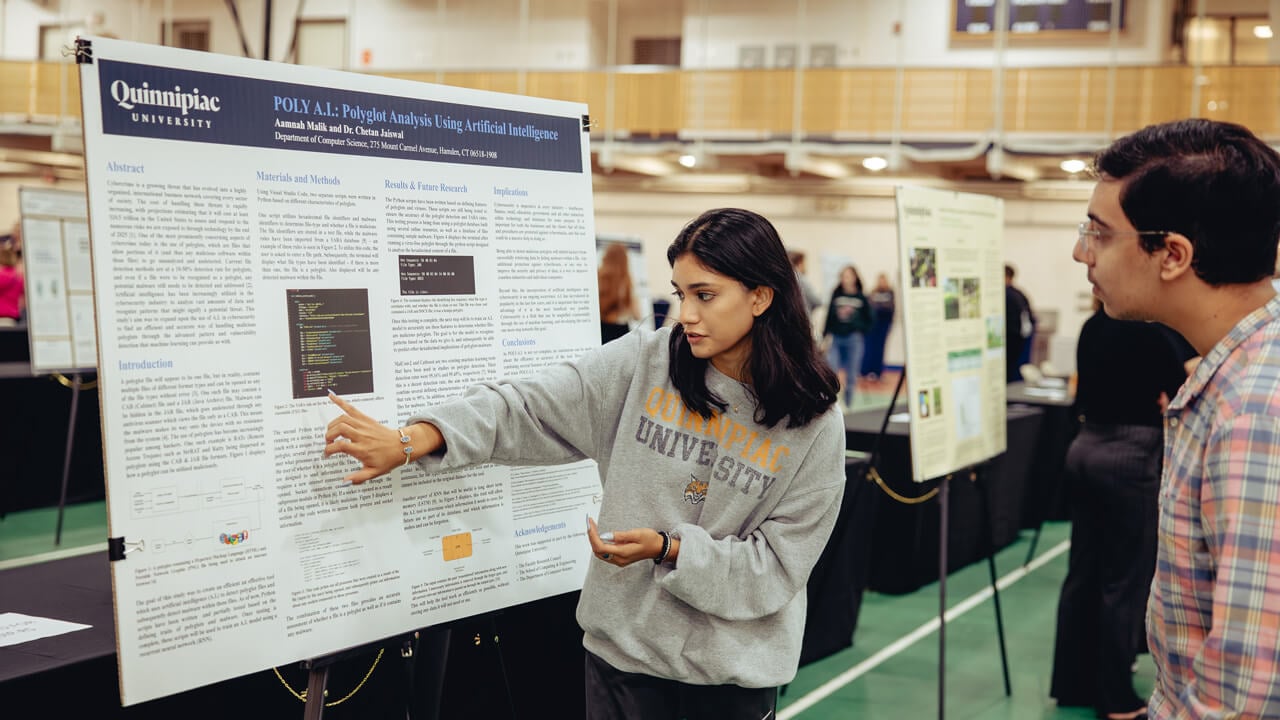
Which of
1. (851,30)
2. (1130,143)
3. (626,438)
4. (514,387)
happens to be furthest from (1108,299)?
(851,30)

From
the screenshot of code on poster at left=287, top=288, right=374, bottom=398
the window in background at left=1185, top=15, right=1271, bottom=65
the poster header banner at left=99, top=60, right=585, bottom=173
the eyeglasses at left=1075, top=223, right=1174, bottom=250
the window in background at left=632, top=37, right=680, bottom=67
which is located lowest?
the screenshot of code on poster at left=287, top=288, right=374, bottom=398

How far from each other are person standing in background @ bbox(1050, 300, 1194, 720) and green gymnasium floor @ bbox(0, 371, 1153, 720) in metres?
0.26

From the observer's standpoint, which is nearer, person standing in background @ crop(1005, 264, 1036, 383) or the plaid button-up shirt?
the plaid button-up shirt

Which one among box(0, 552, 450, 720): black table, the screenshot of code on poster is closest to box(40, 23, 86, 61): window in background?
box(0, 552, 450, 720): black table

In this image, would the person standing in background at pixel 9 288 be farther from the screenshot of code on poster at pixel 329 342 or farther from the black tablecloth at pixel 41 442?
the screenshot of code on poster at pixel 329 342

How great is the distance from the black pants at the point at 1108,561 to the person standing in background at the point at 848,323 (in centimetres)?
782

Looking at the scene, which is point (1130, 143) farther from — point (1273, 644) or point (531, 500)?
point (531, 500)

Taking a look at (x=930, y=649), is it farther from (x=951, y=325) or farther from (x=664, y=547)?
(x=664, y=547)

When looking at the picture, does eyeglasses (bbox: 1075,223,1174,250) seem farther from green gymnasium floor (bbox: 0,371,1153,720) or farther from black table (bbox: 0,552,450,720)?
green gymnasium floor (bbox: 0,371,1153,720)

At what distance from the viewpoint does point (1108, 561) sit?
4035 mm

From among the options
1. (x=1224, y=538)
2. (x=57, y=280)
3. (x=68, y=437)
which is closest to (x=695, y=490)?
(x=1224, y=538)

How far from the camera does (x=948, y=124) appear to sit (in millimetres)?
16094

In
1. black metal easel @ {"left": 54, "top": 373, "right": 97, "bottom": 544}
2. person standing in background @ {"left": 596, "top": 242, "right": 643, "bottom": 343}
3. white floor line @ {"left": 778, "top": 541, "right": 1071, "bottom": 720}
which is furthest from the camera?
person standing in background @ {"left": 596, "top": 242, "right": 643, "bottom": 343}

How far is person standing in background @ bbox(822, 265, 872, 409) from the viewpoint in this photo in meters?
12.1
